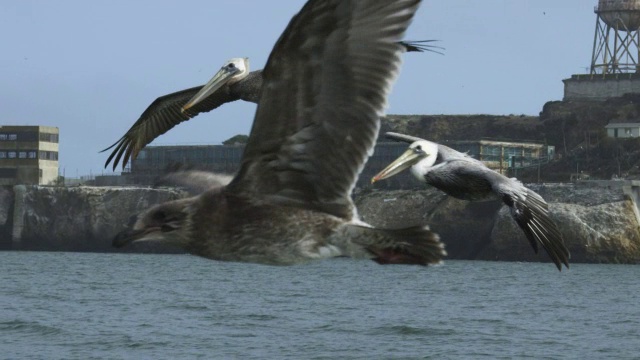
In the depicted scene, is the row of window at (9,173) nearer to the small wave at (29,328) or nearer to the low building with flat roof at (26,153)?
the low building with flat roof at (26,153)

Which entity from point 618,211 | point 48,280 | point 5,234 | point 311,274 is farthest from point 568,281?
point 5,234

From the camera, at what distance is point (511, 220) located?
130 meters

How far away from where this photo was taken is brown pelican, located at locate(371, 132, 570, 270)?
13.9 meters

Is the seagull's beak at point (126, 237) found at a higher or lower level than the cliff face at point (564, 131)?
lower

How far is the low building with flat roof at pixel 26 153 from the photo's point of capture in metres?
170

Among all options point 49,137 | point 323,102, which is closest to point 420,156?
point 323,102

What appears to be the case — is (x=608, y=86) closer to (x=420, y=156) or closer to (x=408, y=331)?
(x=408, y=331)

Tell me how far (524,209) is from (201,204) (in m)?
6.86

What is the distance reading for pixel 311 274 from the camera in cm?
15600

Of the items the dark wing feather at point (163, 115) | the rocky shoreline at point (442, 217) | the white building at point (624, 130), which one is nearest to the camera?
the dark wing feather at point (163, 115)

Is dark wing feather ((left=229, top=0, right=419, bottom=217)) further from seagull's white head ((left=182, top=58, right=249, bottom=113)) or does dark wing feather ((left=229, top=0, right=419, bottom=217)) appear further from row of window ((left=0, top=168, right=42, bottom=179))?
row of window ((left=0, top=168, right=42, bottom=179))

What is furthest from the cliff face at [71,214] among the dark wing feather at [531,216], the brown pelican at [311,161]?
the brown pelican at [311,161]

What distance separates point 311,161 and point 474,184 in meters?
6.89

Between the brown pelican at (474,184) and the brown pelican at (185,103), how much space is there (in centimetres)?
165
